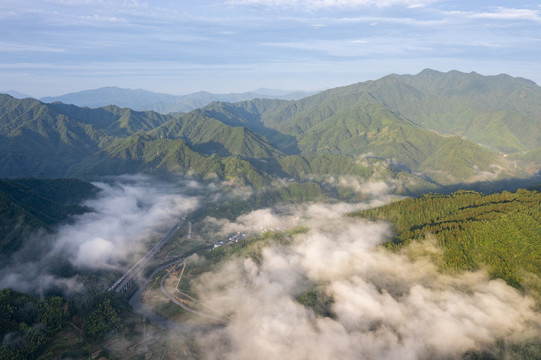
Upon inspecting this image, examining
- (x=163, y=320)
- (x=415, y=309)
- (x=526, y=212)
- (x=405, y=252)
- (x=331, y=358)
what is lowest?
(x=163, y=320)

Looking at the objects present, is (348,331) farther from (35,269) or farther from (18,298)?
(35,269)

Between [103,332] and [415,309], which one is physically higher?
[415,309]

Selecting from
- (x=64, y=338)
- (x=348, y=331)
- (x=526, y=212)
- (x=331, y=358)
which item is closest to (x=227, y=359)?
(x=331, y=358)

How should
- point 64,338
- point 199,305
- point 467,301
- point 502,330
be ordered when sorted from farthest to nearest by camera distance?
point 199,305 → point 64,338 → point 467,301 → point 502,330

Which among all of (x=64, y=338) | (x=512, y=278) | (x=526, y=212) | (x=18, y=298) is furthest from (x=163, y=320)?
(x=526, y=212)

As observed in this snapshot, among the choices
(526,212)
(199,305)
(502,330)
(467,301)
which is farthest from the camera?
(199,305)

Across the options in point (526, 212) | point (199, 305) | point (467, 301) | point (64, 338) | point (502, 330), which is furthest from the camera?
point (199, 305)

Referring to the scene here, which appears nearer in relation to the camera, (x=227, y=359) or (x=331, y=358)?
(x=331, y=358)

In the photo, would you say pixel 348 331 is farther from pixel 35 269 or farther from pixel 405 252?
pixel 35 269

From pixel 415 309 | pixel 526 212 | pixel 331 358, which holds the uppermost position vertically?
pixel 526 212
